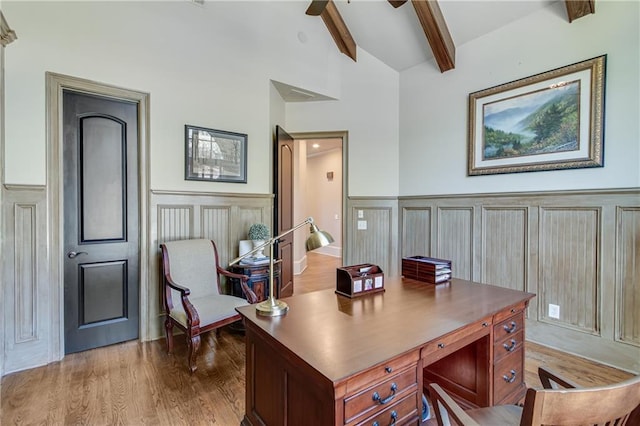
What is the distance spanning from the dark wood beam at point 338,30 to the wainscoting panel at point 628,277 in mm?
3477

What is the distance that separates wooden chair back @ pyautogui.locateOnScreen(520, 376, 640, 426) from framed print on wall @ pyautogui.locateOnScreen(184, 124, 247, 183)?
311cm

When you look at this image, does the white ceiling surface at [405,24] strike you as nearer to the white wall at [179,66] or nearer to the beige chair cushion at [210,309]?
the white wall at [179,66]

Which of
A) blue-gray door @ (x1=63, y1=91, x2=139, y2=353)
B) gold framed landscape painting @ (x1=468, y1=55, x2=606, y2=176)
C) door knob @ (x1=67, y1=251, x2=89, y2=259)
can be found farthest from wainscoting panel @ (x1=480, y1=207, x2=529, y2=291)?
door knob @ (x1=67, y1=251, x2=89, y2=259)

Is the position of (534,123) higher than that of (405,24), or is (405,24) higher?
(405,24)

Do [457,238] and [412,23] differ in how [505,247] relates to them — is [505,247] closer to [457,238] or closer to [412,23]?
[457,238]

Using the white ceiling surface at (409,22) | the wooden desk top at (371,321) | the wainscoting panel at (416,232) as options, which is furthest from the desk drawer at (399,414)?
the white ceiling surface at (409,22)

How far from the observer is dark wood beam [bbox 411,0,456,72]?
3076 millimetres

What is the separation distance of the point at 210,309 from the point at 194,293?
399mm

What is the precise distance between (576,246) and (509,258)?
57 cm

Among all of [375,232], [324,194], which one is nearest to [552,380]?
[375,232]

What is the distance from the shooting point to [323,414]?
1025mm

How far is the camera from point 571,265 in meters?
2.70

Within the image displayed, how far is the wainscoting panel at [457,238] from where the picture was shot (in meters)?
3.44

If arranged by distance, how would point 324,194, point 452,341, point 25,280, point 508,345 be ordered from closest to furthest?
point 452,341 → point 508,345 → point 25,280 → point 324,194
